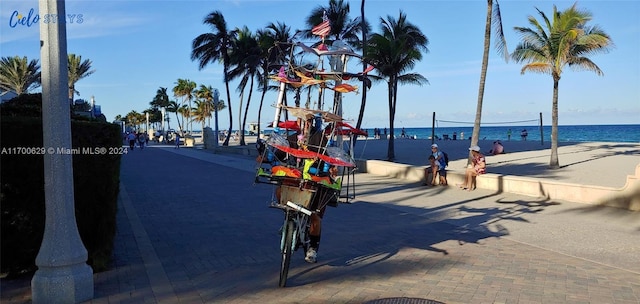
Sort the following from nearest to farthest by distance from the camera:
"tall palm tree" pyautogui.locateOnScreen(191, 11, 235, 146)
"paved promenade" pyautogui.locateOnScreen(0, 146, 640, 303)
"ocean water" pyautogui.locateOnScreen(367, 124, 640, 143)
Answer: "paved promenade" pyautogui.locateOnScreen(0, 146, 640, 303) → "tall palm tree" pyautogui.locateOnScreen(191, 11, 235, 146) → "ocean water" pyautogui.locateOnScreen(367, 124, 640, 143)

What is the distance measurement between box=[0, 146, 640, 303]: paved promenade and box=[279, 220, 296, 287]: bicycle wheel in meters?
0.12

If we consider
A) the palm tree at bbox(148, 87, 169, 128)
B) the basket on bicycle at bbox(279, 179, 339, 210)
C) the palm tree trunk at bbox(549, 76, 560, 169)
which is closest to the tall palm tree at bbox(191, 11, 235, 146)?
the palm tree trunk at bbox(549, 76, 560, 169)

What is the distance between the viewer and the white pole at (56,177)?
185 inches

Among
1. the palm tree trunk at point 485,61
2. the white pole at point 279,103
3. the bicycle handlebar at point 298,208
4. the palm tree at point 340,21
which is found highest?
the palm tree at point 340,21

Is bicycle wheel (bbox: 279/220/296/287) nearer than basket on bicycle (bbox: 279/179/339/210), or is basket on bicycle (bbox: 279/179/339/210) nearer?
bicycle wheel (bbox: 279/220/296/287)

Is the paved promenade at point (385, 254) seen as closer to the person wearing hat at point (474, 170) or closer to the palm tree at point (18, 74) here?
the person wearing hat at point (474, 170)

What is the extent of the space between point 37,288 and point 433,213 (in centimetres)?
761

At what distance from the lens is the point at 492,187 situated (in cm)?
1366

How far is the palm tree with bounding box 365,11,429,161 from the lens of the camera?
2452 cm

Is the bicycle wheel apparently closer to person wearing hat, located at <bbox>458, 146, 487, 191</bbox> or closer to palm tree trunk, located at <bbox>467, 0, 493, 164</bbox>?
person wearing hat, located at <bbox>458, 146, 487, 191</bbox>

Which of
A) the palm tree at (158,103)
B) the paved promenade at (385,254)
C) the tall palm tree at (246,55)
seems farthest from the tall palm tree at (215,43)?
the palm tree at (158,103)

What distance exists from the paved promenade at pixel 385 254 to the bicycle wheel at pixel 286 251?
12 cm

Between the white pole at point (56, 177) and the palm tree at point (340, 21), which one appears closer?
the white pole at point (56, 177)

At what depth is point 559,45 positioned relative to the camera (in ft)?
61.6
